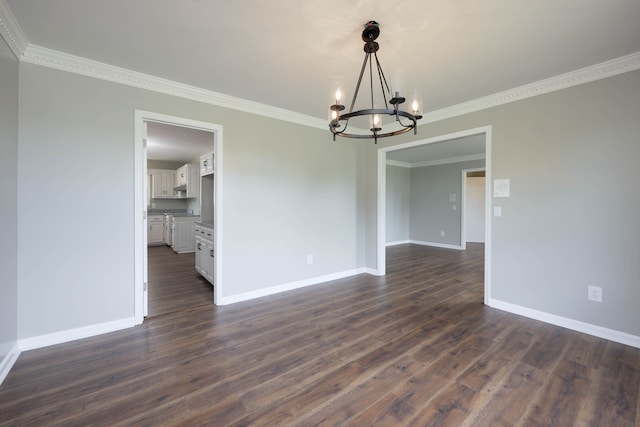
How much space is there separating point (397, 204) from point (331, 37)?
6778 millimetres

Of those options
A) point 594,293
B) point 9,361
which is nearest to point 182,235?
point 9,361

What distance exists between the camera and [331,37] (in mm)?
2074

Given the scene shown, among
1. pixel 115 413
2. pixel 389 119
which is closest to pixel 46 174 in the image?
pixel 115 413

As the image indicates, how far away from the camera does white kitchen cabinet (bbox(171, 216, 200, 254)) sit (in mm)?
6930

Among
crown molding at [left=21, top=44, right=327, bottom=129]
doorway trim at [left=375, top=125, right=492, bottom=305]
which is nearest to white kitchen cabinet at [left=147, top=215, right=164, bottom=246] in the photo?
crown molding at [left=21, top=44, right=327, bottom=129]

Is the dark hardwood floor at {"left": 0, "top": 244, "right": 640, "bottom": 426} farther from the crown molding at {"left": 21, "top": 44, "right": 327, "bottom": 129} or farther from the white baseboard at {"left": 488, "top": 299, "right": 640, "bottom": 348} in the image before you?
the crown molding at {"left": 21, "top": 44, "right": 327, "bottom": 129}

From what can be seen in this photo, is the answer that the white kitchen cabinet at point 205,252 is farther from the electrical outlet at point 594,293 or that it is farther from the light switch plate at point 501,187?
the electrical outlet at point 594,293

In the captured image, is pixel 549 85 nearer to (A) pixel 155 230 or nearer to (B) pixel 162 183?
(A) pixel 155 230

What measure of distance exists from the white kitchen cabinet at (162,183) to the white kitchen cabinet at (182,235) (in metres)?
1.61

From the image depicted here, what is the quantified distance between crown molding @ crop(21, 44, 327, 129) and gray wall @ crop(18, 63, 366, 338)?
2.5 inches

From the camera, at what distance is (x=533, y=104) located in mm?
2914

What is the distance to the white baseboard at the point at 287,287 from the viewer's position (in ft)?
11.2

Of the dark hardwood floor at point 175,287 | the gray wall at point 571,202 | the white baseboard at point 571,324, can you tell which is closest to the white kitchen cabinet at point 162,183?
the dark hardwood floor at point 175,287

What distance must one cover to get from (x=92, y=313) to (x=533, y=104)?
4.89m
